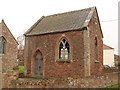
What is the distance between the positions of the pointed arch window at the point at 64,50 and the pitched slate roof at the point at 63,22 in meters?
1.53

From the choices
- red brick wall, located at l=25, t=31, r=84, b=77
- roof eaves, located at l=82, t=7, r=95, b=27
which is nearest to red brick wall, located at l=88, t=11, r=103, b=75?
roof eaves, located at l=82, t=7, r=95, b=27

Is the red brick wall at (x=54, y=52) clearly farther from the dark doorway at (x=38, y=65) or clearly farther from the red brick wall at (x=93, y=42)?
the red brick wall at (x=93, y=42)

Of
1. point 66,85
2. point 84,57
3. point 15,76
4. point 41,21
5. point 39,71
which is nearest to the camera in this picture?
point 66,85

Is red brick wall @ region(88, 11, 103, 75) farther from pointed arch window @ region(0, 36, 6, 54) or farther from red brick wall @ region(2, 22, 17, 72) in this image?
pointed arch window @ region(0, 36, 6, 54)

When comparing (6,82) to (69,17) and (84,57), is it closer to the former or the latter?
(84,57)

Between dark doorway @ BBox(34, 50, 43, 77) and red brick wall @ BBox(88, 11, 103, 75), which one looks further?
dark doorway @ BBox(34, 50, 43, 77)

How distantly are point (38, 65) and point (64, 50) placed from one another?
448cm

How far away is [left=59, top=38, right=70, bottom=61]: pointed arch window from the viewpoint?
26578 mm

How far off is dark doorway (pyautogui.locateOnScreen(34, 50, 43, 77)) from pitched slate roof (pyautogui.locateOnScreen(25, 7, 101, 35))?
280 centimetres

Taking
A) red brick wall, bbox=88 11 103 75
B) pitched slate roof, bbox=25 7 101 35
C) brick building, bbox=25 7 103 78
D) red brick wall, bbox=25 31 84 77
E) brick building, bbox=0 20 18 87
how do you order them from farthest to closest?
brick building, bbox=0 20 18 87 → pitched slate roof, bbox=25 7 101 35 → red brick wall, bbox=88 11 103 75 → red brick wall, bbox=25 31 84 77 → brick building, bbox=25 7 103 78

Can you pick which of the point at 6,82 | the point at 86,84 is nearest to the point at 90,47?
the point at 86,84

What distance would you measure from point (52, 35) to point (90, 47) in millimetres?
5127

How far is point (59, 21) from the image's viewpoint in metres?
30.0

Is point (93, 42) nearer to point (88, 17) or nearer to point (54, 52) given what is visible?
point (88, 17)
